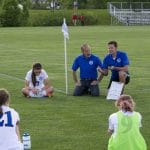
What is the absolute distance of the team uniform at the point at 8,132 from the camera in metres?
7.79

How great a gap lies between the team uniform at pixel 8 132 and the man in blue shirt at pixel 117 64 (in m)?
7.82

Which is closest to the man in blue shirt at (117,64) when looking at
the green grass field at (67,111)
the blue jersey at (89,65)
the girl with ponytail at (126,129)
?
the blue jersey at (89,65)

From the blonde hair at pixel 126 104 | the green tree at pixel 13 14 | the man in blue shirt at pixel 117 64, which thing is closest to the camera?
the blonde hair at pixel 126 104

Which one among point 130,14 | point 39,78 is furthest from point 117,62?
point 130,14

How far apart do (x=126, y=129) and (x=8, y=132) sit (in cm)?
150

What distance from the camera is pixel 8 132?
7801 millimetres

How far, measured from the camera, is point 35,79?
15.3m

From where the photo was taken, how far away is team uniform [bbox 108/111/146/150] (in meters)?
8.02

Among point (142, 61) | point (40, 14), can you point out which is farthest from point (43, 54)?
point (40, 14)

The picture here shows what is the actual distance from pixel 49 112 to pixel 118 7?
78.2 m

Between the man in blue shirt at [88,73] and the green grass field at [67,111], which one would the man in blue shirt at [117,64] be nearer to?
the man in blue shirt at [88,73]

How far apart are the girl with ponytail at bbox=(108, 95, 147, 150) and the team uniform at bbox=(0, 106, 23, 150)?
1249 millimetres

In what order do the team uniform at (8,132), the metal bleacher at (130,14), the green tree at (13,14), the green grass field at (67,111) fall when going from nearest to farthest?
the team uniform at (8,132) < the green grass field at (67,111) < the green tree at (13,14) < the metal bleacher at (130,14)

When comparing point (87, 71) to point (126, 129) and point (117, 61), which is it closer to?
point (117, 61)
